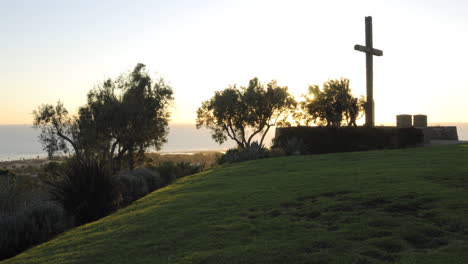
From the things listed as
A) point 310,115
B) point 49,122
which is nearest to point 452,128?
point 310,115

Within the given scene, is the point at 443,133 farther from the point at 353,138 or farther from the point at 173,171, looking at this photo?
the point at 173,171

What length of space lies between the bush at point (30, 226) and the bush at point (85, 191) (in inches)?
26.0

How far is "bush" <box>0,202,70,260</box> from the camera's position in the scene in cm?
1166

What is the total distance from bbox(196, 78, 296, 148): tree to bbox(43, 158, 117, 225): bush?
31.4 m

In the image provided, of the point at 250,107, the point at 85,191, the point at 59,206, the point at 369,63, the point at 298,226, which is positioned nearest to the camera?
the point at 298,226

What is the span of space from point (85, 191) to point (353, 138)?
731 inches

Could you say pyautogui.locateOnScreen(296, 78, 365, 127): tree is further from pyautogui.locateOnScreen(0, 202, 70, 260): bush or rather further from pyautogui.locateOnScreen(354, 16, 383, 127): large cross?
pyautogui.locateOnScreen(0, 202, 70, 260): bush

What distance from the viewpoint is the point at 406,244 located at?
6957 millimetres

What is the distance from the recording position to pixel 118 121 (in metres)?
36.4

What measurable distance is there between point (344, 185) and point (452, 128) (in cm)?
2507

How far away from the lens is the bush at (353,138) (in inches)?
1089

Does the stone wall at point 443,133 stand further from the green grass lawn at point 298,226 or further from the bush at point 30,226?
the bush at point 30,226

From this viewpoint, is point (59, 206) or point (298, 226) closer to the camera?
point (298, 226)

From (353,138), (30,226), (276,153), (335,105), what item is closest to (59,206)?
(30,226)
